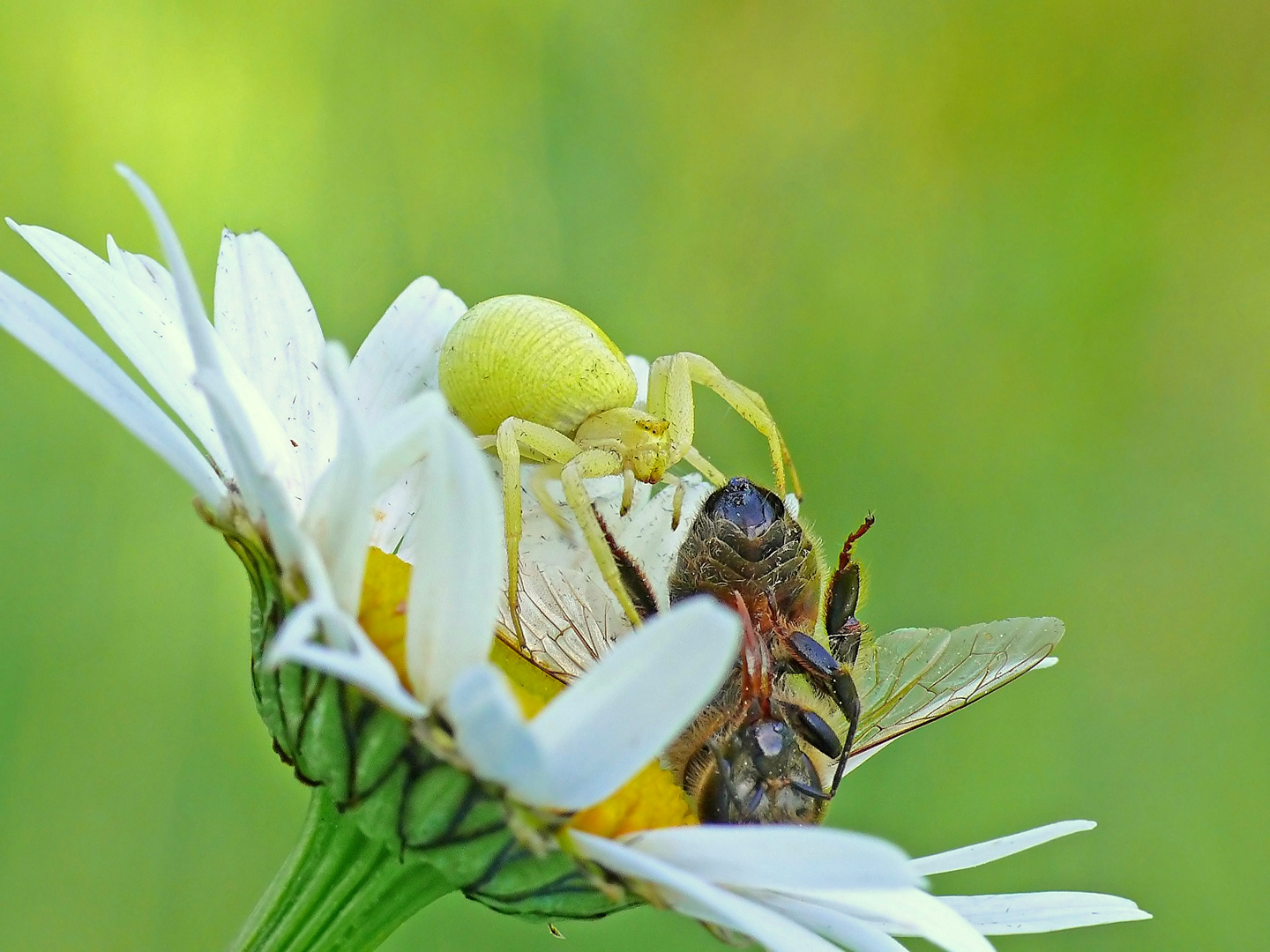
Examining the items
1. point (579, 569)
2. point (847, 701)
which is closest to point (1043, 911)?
point (847, 701)

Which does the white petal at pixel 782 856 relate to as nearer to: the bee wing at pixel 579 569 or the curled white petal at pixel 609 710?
the curled white petal at pixel 609 710

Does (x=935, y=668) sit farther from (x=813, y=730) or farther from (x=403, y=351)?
(x=403, y=351)

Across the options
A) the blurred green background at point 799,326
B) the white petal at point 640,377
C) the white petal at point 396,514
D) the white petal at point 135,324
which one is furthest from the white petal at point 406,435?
the blurred green background at point 799,326

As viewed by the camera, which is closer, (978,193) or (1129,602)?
(1129,602)

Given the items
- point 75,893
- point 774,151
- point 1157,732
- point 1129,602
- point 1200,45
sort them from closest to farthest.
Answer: point 75,893
point 1157,732
point 1129,602
point 774,151
point 1200,45

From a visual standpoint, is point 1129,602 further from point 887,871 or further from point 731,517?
point 887,871

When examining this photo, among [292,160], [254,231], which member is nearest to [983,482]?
[292,160]
